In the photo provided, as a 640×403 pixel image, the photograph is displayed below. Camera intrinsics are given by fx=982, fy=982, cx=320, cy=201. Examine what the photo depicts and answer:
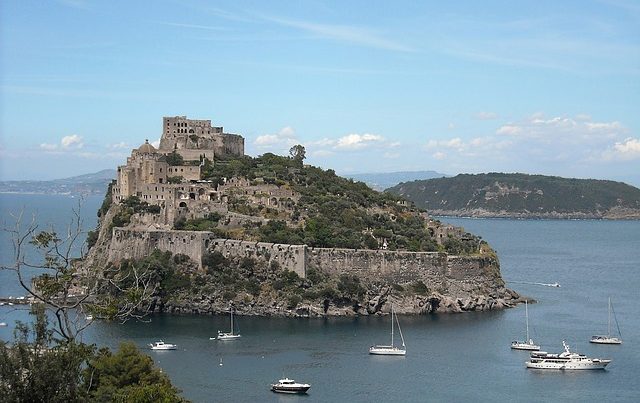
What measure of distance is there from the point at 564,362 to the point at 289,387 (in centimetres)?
1207

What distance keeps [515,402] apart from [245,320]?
1835 centimetres

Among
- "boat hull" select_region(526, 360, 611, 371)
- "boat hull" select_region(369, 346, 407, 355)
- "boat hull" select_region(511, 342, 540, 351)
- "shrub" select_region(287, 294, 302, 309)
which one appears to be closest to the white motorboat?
"boat hull" select_region(526, 360, 611, 371)

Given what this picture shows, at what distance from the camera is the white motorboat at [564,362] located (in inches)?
1521

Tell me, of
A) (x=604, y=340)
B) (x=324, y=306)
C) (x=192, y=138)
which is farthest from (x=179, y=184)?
(x=604, y=340)

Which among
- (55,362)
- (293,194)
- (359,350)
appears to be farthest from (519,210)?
(55,362)

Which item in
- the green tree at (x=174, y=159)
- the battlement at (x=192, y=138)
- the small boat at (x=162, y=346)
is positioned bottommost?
the small boat at (x=162, y=346)

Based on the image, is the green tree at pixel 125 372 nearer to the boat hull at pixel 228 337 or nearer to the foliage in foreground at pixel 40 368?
the foliage in foreground at pixel 40 368

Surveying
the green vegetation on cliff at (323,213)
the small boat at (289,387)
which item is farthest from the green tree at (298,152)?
the small boat at (289,387)

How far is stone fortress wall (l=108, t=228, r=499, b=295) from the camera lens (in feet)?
168

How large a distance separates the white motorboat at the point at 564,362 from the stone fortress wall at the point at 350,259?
1316 cm

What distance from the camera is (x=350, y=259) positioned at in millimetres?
51625

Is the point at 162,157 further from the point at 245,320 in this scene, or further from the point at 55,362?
the point at 55,362

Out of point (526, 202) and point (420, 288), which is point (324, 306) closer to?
point (420, 288)

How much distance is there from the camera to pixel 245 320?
4816cm
